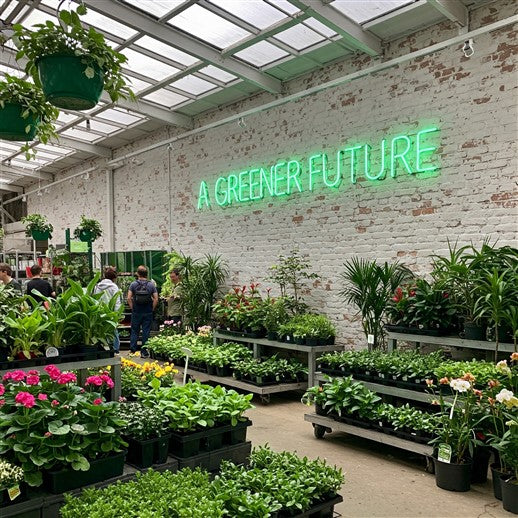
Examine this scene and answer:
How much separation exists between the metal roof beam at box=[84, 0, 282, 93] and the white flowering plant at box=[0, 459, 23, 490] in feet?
17.0

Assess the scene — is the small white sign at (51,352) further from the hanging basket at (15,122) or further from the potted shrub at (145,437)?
the hanging basket at (15,122)

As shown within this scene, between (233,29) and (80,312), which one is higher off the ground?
(233,29)

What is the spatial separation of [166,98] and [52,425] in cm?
733

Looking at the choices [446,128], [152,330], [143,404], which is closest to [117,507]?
[143,404]

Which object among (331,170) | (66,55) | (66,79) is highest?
(331,170)

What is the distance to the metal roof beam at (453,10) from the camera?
521 centimetres

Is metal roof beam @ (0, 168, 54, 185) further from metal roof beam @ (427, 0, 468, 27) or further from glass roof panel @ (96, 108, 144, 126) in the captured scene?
metal roof beam @ (427, 0, 468, 27)

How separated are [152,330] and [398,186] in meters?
5.93

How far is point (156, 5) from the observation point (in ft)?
19.4

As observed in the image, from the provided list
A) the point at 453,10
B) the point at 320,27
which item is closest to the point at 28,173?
the point at 320,27

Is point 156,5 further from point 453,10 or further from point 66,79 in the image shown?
point 66,79

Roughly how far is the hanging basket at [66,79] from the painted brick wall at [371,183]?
14.1 ft

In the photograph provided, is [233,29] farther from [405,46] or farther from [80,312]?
[80,312]

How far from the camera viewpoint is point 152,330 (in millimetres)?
10000
